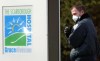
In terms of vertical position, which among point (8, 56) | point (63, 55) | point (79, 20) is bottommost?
point (63, 55)

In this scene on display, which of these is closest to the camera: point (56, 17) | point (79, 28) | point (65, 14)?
point (56, 17)

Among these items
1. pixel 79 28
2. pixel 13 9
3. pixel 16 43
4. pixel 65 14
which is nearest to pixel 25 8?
pixel 13 9

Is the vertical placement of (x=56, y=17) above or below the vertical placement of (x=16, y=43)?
above

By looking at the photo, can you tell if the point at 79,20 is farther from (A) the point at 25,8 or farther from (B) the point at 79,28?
(A) the point at 25,8

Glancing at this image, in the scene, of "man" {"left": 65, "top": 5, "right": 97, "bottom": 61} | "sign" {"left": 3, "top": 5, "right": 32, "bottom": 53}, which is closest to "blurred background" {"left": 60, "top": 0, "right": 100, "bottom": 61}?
"man" {"left": 65, "top": 5, "right": 97, "bottom": 61}

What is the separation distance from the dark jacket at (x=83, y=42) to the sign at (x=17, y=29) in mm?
1720

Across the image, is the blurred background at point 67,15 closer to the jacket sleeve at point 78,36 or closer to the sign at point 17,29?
the jacket sleeve at point 78,36

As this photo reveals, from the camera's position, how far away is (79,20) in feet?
17.9

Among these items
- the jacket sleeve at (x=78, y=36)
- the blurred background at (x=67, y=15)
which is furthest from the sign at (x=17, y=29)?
the blurred background at (x=67, y=15)

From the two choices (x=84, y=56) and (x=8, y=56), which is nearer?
(x=8, y=56)

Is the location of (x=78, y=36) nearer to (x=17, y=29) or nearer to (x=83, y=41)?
(x=83, y=41)

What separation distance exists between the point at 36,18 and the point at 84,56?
6.37ft

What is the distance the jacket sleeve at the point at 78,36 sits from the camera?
17.1ft

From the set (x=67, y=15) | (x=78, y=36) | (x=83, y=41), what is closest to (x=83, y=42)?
(x=83, y=41)
